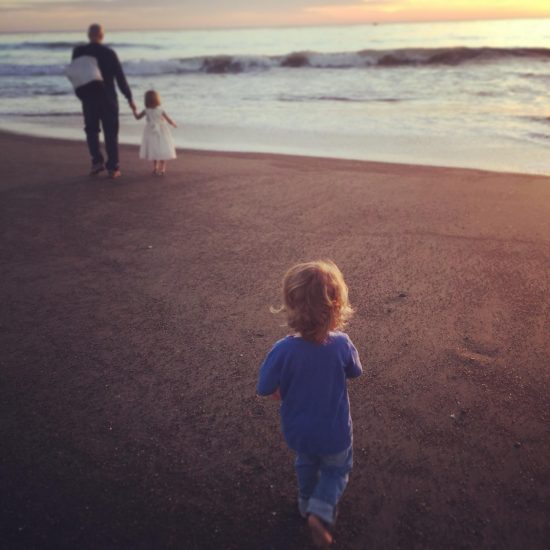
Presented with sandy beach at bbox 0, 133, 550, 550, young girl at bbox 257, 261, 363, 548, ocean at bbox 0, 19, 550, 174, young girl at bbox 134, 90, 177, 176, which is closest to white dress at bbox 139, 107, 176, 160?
young girl at bbox 134, 90, 177, 176

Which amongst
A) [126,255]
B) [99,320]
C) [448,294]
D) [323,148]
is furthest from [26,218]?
[323,148]

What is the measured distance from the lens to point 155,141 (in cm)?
773

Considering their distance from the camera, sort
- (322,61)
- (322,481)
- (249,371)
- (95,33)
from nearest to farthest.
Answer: (322,481) → (249,371) → (95,33) → (322,61)

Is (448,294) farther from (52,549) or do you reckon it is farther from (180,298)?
(52,549)

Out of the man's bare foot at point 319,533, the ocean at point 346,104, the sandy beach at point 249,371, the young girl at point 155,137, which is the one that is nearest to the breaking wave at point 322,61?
the ocean at point 346,104

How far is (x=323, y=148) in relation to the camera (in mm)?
9547

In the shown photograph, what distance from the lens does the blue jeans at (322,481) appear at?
2008 millimetres

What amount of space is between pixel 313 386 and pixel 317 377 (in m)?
0.04

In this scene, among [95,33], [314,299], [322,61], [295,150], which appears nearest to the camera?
[314,299]

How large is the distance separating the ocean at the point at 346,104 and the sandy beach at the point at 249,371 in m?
3.75

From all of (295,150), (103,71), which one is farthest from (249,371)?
(295,150)

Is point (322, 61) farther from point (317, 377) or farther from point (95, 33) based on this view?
point (317, 377)

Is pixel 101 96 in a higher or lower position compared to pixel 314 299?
higher

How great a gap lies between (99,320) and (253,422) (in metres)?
1.68
